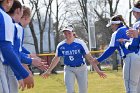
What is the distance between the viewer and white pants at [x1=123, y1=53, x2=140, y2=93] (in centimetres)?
805

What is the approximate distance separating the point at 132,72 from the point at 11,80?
299 cm

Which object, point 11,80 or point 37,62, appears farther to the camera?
point 37,62

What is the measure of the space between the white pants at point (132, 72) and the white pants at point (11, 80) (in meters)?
2.79

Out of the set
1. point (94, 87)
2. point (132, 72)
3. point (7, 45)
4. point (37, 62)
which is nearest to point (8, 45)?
point (7, 45)

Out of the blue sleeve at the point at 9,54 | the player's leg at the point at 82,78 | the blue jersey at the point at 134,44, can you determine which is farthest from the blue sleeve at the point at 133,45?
the blue sleeve at the point at 9,54

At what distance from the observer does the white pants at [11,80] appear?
572 centimetres

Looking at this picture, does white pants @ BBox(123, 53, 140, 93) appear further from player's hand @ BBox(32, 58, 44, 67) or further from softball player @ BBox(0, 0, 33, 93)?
softball player @ BBox(0, 0, 33, 93)

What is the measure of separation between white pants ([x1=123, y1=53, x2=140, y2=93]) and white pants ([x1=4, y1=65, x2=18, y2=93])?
279cm

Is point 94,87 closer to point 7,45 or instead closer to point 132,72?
point 132,72

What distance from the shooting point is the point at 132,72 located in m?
8.04

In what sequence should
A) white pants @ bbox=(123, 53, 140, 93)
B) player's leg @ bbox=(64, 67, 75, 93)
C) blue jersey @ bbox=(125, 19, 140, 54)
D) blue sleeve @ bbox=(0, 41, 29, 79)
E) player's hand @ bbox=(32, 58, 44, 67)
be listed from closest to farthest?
blue sleeve @ bbox=(0, 41, 29, 79)
player's hand @ bbox=(32, 58, 44, 67)
blue jersey @ bbox=(125, 19, 140, 54)
white pants @ bbox=(123, 53, 140, 93)
player's leg @ bbox=(64, 67, 75, 93)

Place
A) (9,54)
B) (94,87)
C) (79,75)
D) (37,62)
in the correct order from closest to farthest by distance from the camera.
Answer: (9,54) < (37,62) < (79,75) < (94,87)

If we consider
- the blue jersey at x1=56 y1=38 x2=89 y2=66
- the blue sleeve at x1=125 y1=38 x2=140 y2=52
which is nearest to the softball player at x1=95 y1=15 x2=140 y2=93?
the blue sleeve at x1=125 y1=38 x2=140 y2=52

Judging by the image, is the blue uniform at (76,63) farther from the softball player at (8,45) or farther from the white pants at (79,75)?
the softball player at (8,45)
